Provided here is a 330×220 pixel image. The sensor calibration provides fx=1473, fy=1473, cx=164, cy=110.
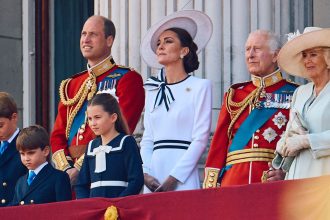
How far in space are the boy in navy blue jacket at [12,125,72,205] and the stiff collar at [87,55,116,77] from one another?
803 millimetres

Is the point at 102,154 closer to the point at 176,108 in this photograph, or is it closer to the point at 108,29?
the point at 176,108

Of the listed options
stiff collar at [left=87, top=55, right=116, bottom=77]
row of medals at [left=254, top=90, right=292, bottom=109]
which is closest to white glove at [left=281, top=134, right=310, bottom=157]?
row of medals at [left=254, top=90, right=292, bottom=109]

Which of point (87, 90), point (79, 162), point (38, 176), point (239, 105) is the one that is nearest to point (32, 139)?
point (38, 176)

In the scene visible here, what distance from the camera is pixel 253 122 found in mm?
9492

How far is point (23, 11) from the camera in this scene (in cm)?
1361

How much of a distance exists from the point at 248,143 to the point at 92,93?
1335 mm

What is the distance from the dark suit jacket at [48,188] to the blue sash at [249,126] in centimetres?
102

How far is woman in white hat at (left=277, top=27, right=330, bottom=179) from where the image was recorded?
8.69m

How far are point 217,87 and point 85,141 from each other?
1.23m

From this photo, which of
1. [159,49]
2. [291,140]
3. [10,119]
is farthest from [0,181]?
[291,140]

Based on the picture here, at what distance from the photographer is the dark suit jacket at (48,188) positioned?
9.45 m

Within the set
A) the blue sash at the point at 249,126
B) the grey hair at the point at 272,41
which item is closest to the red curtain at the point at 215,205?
the blue sash at the point at 249,126

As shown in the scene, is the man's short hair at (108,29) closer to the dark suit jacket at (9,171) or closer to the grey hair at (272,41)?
the dark suit jacket at (9,171)

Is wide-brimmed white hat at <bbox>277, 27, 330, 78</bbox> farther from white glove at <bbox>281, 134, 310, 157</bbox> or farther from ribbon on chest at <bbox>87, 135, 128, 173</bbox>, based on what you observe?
ribbon on chest at <bbox>87, 135, 128, 173</bbox>
